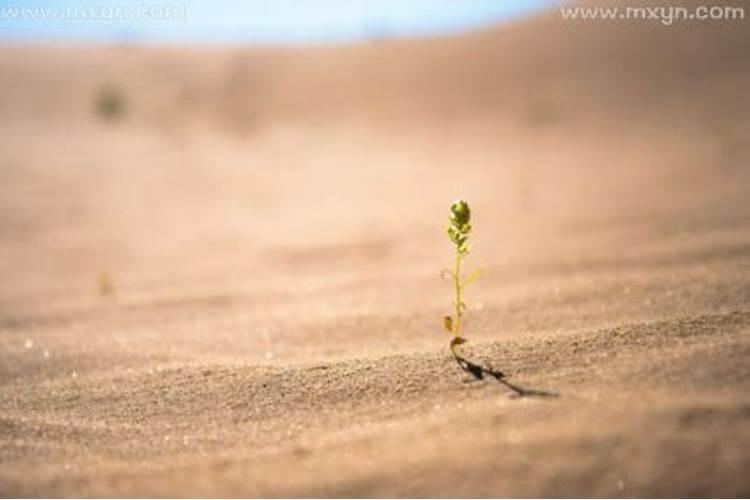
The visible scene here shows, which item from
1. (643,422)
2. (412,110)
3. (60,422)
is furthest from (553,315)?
(412,110)

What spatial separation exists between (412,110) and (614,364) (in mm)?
16529

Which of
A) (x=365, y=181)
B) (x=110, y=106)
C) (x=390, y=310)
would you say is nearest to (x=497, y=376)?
(x=390, y=310)

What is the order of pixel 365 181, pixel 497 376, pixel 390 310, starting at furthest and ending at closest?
pixel 365 181
pixel 390 310
pixel 497 376

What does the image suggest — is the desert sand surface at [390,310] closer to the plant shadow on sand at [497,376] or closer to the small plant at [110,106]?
the plant shadow on sand at [497,376]

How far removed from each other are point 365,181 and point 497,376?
10.7 meters

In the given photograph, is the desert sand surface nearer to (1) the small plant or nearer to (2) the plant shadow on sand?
(2) the plant shadow on sand

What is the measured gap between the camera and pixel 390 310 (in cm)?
436

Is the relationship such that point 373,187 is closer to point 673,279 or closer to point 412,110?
point 412,110

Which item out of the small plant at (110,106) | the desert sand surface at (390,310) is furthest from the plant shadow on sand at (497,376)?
the small plant at (110,106)

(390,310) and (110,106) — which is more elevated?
(110,106)

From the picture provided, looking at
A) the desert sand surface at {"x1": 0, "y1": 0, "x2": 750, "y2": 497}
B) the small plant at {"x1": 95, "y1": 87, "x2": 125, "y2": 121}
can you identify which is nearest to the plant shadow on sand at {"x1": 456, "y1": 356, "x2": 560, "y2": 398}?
the desert sand surface at {"x1": 0, "y1": 0, "x2": 750, "y2": 497}

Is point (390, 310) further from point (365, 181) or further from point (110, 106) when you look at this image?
point (110, 106)

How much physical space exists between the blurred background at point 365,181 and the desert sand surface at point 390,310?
54mm

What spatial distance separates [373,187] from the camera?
41.4 ft
